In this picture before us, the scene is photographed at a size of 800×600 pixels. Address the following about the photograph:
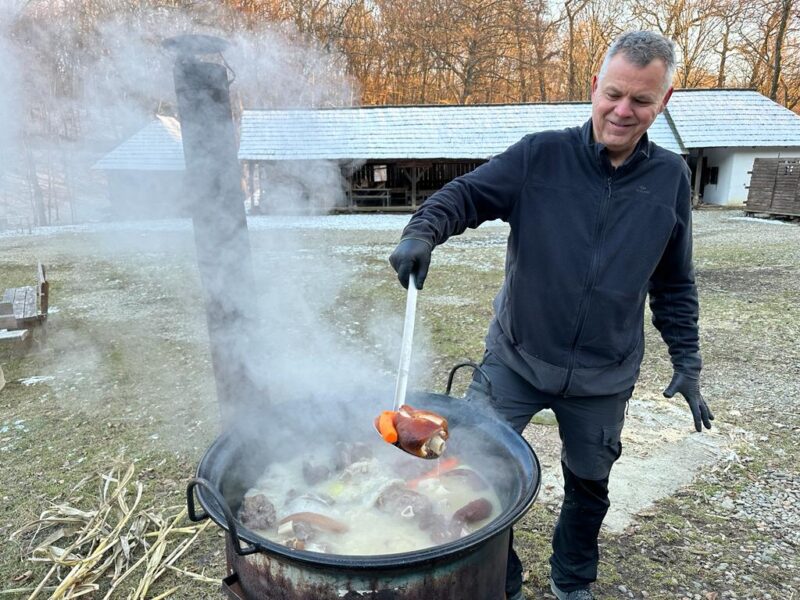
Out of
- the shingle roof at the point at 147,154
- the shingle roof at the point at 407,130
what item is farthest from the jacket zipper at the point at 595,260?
the shingle roof at the point at 147,154

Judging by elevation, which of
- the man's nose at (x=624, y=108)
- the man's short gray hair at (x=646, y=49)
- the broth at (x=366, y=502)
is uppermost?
the man's short gray hair at (x=646, y=49)

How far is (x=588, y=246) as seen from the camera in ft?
6.23

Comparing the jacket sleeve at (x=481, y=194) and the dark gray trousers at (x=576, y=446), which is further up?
the jacket sleeve at (x=481, y=194)

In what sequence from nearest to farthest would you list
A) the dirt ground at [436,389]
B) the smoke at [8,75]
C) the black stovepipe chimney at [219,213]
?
the smoke at [8,75]
the black stovepipe chimney at [219,213]
the dirt ground at [436,389]

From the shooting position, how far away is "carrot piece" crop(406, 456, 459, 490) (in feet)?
7.23

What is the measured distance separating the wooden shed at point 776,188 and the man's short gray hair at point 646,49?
51.3 feet

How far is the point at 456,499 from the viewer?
2.08 metres

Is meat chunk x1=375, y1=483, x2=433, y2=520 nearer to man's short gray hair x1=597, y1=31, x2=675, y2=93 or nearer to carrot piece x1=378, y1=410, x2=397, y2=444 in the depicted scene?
carrot piece x1=378, y1=410, x2=397, y2=444

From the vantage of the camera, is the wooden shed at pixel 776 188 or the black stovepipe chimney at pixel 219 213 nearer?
the black stovepipe chimney at pixel 219 213

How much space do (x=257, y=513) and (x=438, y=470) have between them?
77cm

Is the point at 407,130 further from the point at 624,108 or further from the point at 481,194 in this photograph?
the point at 624,108

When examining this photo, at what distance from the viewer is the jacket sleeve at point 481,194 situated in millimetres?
1919

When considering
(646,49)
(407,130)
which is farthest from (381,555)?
(407,130)

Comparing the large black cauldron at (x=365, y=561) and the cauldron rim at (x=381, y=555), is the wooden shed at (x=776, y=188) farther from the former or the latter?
the cauldron rim at (x=381, y=555)
